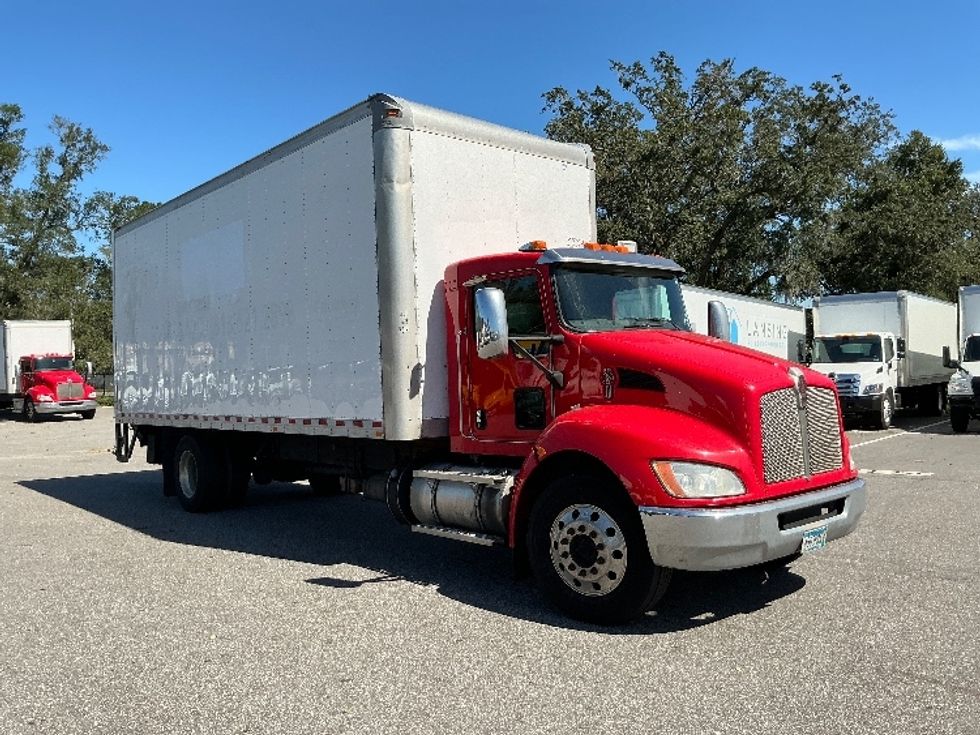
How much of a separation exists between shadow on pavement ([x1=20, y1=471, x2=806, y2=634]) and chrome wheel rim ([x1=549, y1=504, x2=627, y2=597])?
0.91 ft

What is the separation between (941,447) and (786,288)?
21725 millimetres

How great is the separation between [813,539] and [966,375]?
1537 cm

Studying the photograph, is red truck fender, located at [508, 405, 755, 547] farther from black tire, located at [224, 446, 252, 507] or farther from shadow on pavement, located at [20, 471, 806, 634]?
black tire, located at [224, 446, 252, 507]

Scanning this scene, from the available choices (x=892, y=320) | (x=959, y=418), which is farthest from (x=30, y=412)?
(x=959, y=418)

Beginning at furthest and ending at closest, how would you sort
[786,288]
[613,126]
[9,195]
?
[9,195], [786,288], [613,126]

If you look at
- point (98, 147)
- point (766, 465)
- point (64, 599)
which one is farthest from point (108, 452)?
point (98, 147)

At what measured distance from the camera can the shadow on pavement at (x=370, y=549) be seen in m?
5.95

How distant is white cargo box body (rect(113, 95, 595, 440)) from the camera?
23.0ft

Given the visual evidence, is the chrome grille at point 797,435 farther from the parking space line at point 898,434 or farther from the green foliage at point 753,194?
the green foliage at point 753,194

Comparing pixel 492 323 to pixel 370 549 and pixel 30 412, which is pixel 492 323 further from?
pixel 30 412

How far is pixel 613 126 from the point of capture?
100 ft

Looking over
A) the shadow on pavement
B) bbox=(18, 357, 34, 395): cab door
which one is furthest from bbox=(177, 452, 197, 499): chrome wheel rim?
bbox=(18, 357, 34, 395): cab door

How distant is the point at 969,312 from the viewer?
20.4m

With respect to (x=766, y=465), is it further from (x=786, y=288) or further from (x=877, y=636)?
(x=786, y=288)
